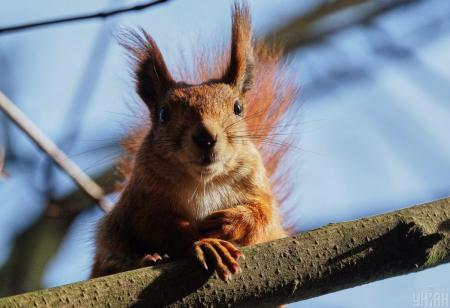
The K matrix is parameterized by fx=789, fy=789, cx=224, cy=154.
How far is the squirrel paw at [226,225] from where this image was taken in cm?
271

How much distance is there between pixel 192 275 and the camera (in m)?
2.24

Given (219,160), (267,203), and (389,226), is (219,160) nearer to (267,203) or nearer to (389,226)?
(267,203)

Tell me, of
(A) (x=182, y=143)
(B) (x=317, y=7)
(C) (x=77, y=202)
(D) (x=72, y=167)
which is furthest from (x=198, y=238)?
(B) (x=317, y=7)

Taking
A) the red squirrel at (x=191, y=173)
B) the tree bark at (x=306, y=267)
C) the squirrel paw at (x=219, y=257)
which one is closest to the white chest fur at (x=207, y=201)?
the red squirrel at (x=191, y=173)

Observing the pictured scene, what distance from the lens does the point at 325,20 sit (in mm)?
4699

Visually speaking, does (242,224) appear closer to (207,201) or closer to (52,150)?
(207,201)

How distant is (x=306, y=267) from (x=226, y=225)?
0.51 meters

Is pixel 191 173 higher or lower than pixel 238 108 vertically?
lower

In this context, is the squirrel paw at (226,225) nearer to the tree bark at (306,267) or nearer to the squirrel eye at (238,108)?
the tree bark at (306,267)

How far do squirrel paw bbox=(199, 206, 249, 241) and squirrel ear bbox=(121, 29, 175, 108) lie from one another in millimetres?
766

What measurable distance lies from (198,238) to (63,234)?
4.64ft

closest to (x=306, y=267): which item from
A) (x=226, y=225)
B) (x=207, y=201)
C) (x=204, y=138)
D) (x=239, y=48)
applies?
(x=226, y=225)

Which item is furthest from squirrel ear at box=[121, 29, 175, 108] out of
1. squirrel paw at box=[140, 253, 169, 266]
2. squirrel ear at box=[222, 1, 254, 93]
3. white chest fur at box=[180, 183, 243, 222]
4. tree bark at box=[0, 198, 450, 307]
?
tree bark at box=[0, 198, 450, 307]

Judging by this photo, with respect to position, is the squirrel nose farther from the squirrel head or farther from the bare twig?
the bare twig
